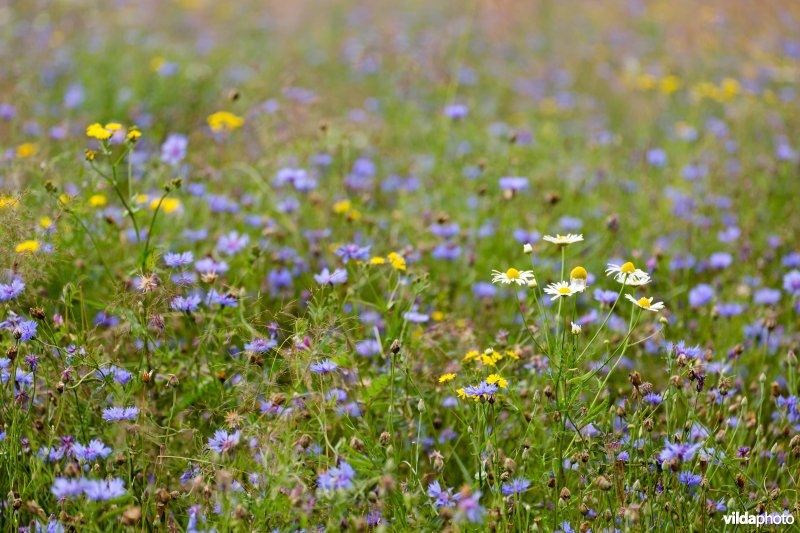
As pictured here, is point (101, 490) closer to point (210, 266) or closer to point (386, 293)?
point (210, 266)

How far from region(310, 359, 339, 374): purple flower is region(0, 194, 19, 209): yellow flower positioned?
861 mm

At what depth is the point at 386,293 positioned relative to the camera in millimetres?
2693

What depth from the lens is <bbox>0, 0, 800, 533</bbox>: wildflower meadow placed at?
165 cm

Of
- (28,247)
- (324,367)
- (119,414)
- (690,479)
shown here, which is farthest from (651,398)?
(28,247)

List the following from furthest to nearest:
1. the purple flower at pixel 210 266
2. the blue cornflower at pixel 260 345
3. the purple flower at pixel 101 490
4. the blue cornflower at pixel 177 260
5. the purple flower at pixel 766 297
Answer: the purple flower at pixel 766 297
the purple flower at pixel 210 266
the blue cornflower at pixel 177 260
the blue cornflower at pixel 260 345
the purple flower at pixel 101 490

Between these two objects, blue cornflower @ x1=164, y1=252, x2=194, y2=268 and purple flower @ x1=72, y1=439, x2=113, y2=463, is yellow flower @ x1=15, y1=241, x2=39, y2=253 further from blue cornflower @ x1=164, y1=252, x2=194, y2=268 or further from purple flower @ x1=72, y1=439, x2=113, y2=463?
purple flower @ x1=72, y1=439, x2=113, y2=463

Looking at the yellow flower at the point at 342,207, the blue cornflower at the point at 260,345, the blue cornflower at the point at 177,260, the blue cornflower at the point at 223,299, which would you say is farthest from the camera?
the yellow flower at the point at 342,207

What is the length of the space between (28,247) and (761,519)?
1817 millimetres

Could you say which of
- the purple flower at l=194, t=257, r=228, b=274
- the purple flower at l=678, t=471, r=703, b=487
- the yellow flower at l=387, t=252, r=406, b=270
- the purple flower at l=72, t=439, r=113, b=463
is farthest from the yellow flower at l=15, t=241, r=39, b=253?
the purple flower at l=678, t=471, r=703, b=487

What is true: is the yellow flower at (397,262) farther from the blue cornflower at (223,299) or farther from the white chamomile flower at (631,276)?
the white chamomile flower at (631,276)

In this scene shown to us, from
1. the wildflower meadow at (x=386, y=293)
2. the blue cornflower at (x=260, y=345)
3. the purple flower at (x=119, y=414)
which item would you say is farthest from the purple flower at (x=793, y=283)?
the purple flower at (x=119, y=414)

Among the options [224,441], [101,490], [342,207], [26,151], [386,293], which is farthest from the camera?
[26,151]

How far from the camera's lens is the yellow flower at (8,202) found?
194 cm

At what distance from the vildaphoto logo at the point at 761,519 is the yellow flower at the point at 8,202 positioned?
178 centimetres
